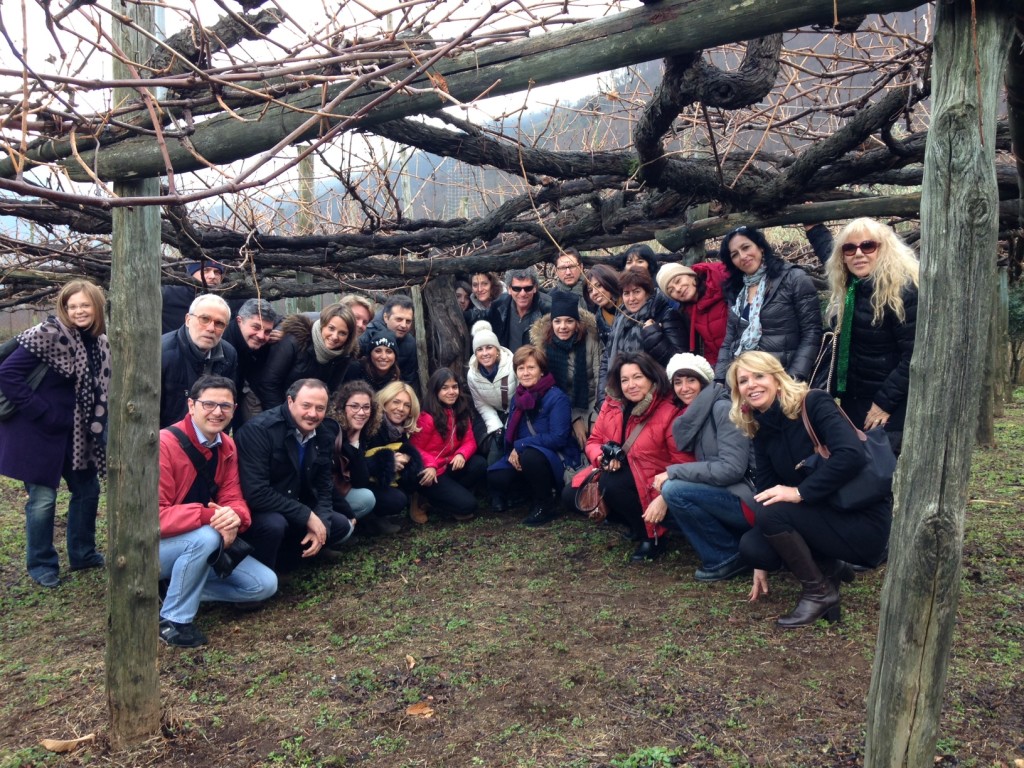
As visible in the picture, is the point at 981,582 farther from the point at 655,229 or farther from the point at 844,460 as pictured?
the point at 655,229

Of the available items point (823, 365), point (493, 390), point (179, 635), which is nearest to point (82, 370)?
point (179, 635)

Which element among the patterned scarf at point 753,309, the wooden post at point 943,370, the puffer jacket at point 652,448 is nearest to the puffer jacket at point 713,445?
the puffer jacket at point 652,448

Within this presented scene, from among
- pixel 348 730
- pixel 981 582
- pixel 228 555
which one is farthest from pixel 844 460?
pixel 228 555

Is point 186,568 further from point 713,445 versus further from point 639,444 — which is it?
point 713,445

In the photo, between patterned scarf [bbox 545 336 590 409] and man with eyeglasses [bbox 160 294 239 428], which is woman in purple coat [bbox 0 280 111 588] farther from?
patterned scarf [bbox 545 336 590 409]

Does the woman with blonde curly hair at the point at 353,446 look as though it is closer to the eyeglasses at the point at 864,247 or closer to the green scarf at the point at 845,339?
the green scarf at the point at 845,339

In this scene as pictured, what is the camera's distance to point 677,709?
328 centimetres

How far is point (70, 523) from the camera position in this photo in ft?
16.8

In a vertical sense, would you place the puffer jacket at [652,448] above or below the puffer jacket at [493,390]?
below

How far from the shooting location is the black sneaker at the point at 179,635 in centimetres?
404

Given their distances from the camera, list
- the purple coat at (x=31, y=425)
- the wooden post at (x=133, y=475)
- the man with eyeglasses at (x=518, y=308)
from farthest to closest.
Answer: the man with eyeglasses at (x=518, y=308)
the purple coat at (x=31, y=425)
the wooden post at (x=133, y=475)

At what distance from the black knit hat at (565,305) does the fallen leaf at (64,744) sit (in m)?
3.91

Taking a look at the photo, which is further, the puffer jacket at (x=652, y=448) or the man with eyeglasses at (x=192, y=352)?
the puffer jacket at (x=652, y=448)

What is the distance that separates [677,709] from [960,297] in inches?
78.3
